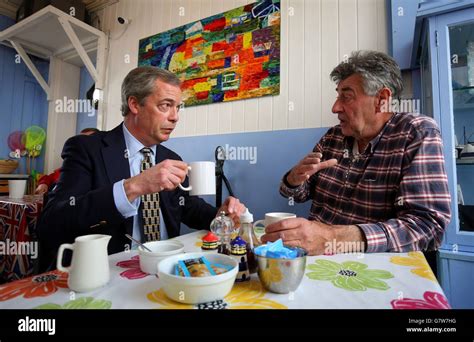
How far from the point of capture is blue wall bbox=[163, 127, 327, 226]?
64.3 inches

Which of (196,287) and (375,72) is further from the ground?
(375,72)

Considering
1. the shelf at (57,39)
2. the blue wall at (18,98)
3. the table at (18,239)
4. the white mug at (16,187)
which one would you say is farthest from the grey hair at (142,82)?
the blue wall at (18,98)

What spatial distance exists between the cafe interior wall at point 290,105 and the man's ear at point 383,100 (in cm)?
46

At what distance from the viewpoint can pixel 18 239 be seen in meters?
1.71

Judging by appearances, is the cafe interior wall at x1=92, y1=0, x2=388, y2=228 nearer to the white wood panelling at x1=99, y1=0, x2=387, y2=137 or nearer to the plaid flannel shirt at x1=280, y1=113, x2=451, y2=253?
the white wood panelling at x1=99, y1=0, x2=387, y2=137

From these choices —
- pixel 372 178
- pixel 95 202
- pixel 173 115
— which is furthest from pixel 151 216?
pixel 372 178

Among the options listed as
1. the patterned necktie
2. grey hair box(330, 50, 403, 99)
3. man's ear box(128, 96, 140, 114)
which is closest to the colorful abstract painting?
grey hair box(330, 50, 403, 99)

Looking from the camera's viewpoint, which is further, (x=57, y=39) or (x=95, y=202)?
(x=57, y=39)

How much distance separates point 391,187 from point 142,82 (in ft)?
3.58

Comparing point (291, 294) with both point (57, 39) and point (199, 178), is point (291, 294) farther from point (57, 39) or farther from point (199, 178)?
point (57, 39)

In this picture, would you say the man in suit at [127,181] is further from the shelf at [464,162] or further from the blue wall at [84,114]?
the blue wall at [84,114]

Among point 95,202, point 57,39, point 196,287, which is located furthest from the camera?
point 57,39
